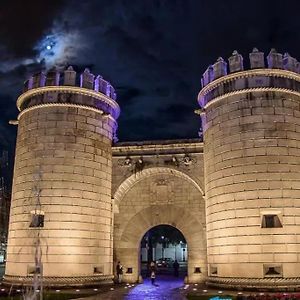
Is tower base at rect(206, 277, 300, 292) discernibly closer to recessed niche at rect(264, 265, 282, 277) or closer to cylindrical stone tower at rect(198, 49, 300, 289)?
cylindrical stone tower at rect(198, 49, 300, 289)

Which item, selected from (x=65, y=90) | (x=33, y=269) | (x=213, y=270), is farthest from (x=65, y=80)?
(x=213, y=270)

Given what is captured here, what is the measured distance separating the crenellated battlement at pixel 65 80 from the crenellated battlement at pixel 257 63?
556 cm

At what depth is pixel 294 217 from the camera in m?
14.9

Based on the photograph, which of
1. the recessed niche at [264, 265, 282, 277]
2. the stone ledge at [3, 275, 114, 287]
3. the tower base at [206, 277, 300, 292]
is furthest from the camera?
the stone ledge at [3, 275, 114, 287]

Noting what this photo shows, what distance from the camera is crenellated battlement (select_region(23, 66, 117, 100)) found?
724 inches

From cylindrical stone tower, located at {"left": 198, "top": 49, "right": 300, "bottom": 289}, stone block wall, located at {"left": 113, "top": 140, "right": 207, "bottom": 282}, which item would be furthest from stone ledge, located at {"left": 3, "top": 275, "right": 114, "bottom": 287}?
cylindrical stone tower, located at {"left": 198, "top": 49, "right": 300, "bottom": 289}

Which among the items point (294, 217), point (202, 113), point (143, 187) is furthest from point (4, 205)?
point (294, 217)

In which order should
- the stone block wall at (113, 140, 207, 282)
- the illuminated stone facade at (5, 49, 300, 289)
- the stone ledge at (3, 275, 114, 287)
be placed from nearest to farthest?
the illuminated stone facade at (5, 49, 300, 289) → the stone ledge at (3, 275, 114, 287) → the stone block wall at (113, 140, 207, 282)

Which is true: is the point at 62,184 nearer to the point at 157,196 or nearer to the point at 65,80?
the point at 65,80

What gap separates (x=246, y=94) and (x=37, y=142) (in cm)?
903

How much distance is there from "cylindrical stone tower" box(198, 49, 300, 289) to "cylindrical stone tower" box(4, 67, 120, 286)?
4788mm

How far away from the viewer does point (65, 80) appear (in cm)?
1838

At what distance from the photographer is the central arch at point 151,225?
19.7 m

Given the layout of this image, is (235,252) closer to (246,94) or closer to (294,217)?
(294,217)
